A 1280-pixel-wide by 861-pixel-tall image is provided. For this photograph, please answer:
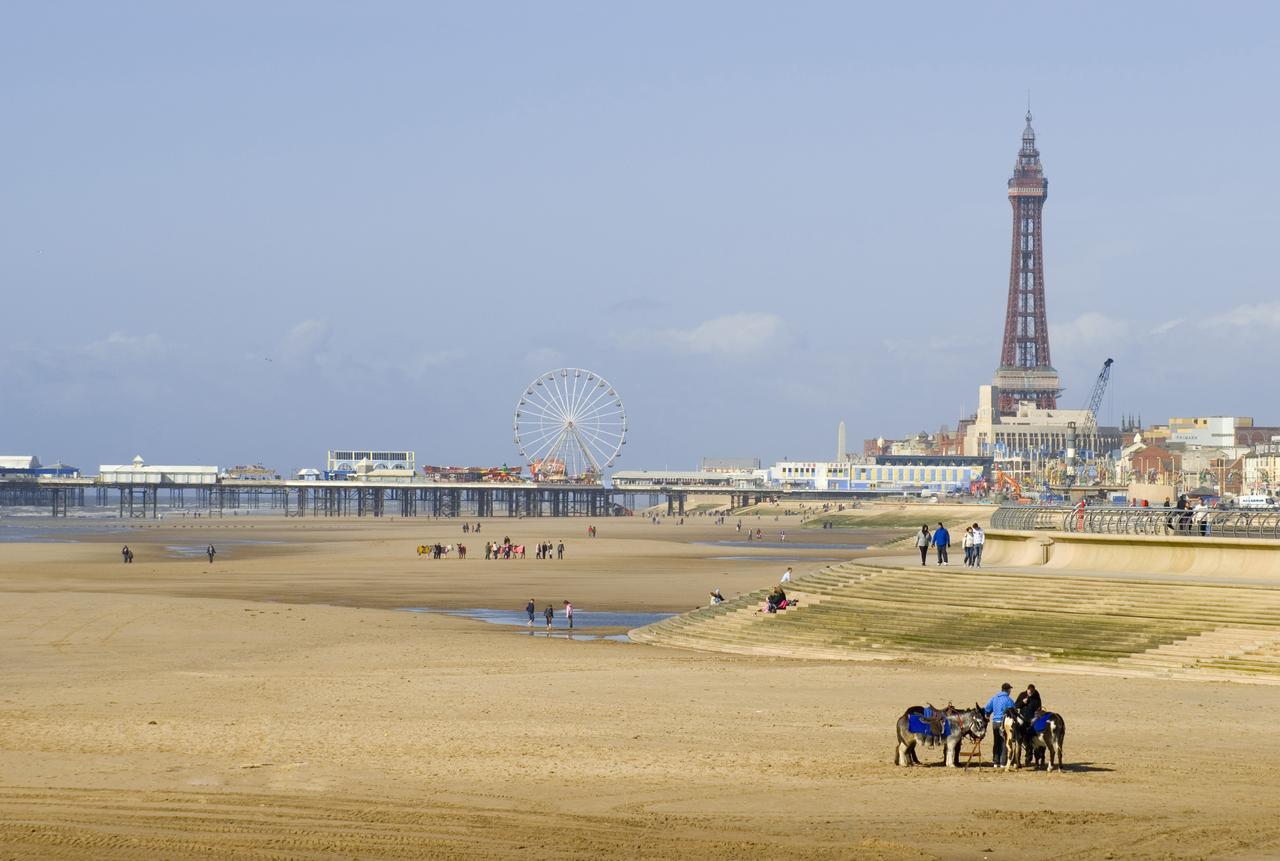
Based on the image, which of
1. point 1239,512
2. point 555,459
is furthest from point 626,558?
point 555,459

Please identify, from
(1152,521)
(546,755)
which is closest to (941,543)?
(1152,521)

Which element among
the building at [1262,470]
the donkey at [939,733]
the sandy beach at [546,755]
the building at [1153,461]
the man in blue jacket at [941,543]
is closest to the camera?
the sandy beach at [546,755]

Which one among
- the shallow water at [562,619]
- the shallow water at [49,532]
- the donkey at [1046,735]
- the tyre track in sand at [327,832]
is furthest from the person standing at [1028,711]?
the shallow water at [49,532]

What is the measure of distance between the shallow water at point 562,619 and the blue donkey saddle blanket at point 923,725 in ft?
57.6

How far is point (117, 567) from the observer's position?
200ft

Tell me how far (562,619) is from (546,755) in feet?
69.8

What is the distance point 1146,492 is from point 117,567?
3678cm

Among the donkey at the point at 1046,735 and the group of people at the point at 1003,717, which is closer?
the donkey at the point at 1046,735

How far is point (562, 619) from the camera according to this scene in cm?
3931

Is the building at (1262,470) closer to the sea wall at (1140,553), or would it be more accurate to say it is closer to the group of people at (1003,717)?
the sea wall at (1140,553)

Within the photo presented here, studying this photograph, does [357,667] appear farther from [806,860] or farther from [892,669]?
[806,860]

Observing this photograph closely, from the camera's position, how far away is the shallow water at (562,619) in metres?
36.2

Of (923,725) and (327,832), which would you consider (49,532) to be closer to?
(923,725)

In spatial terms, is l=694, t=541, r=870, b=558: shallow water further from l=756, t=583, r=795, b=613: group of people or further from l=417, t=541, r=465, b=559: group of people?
l=756, t=583, r=795, b=613: group of people
